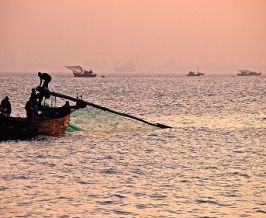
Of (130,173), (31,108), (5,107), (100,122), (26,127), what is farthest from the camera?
(100,122)

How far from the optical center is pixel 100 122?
41.6 metres

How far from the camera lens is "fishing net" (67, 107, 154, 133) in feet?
135

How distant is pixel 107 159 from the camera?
2822cm

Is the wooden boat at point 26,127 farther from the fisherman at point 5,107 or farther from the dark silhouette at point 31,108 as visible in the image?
the fisherman at point 5,107

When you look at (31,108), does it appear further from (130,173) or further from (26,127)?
(130,173)

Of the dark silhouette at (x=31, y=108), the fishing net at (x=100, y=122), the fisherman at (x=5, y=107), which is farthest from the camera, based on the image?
the fishing net at (x=100, y=122)

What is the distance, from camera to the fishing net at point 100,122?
4106 centimetres

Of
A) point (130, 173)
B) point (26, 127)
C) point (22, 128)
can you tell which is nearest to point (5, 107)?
point (22, 128)

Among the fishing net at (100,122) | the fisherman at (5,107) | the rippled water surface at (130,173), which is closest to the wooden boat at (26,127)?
the rippled water surface at (130,173)

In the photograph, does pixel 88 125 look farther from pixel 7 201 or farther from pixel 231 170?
pixel 7 201

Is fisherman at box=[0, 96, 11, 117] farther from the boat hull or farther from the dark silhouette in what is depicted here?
the dark silhouette

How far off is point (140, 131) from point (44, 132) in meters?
10.1

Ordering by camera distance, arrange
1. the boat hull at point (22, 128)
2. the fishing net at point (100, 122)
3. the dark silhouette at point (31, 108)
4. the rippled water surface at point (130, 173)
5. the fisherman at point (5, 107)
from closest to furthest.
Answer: the rippled water surface at point (130, 173) → the boat hull at point (22, 128) → the fisherman at point (5, 107) → the dark silhouette at point (31, 108) → the fishing net at point (100, 122)

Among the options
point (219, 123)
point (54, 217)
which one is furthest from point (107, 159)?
point (219, 123)
